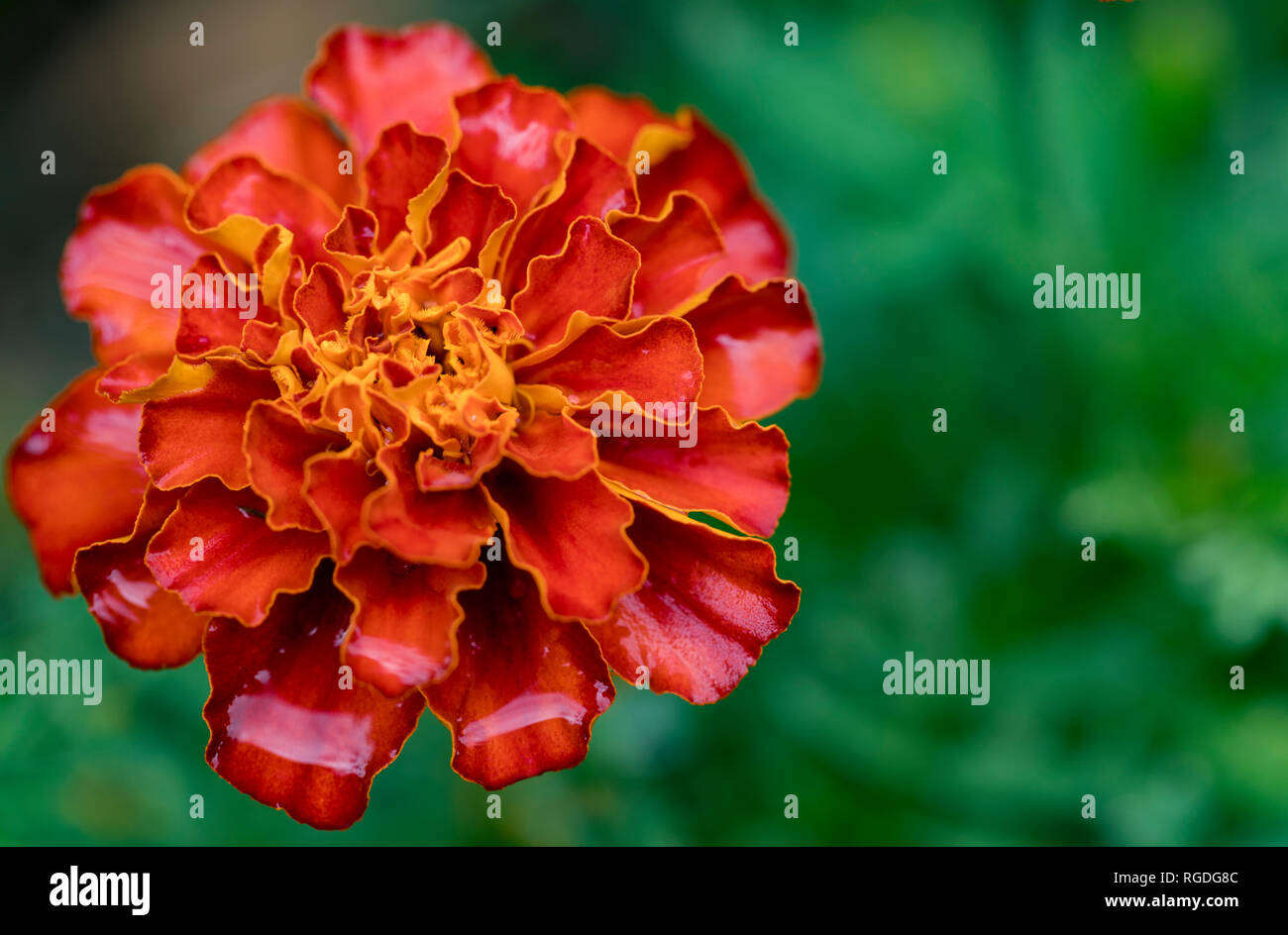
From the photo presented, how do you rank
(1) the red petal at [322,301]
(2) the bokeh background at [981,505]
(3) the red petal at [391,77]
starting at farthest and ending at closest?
(2) the bokeh background at [981,505] → (3) the red petal at [391,77] → (1) the red petal at [322,301]

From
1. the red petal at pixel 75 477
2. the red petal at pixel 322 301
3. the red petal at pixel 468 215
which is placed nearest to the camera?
the red petal at pixel 322 301

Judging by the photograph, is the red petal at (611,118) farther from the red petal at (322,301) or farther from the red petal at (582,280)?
the red petal at (322,301)

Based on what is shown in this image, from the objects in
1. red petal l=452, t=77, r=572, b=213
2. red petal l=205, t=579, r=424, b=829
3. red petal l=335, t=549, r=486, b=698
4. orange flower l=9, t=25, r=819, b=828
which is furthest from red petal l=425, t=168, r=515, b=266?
red petal l=205, t=579, r=424, b=829

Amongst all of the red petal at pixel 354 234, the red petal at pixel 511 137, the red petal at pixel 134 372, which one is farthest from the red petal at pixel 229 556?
the red petal at pixel 511 137

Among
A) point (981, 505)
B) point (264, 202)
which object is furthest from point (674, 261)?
point (981, 505)

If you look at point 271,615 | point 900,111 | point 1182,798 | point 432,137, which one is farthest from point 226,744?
point 900,111
